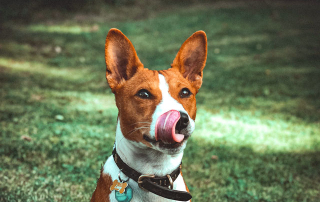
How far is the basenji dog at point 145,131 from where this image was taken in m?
2.15

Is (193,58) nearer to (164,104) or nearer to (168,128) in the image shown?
(164,104)

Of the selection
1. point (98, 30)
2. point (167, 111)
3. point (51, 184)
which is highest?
point (167, 111)

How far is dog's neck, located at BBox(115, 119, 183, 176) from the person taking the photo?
2332 mm

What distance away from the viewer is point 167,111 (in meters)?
2.15

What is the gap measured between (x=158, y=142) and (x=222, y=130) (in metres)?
3.77

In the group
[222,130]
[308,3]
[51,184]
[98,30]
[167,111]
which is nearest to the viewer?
[167,111]

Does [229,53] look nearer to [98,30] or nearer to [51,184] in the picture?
[98,30]

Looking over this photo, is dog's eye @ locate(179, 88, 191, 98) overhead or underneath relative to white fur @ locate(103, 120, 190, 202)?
overhead

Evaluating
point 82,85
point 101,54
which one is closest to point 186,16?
point 101,54

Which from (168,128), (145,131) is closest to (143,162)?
(145,131)

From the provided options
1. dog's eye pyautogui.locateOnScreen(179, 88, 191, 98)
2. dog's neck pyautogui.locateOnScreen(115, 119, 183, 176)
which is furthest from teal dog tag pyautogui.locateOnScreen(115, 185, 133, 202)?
dog's eye pyautogui.locateOnScreen(179, 88, 191, 98)

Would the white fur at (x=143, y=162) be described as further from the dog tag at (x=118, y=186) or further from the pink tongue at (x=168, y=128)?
the pink tongue at (x=168, y=128)

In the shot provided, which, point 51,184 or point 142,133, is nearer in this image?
point 142,133

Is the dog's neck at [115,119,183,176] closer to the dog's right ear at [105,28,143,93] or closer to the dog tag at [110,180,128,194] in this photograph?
the dog tag at [110,180,128,194]
